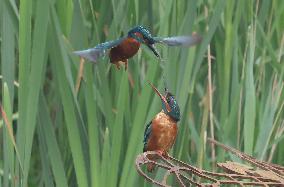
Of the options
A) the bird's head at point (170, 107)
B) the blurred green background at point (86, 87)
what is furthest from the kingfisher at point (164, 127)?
the blurred green background at point (86, 87)

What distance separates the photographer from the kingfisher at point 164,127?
18.6 inches

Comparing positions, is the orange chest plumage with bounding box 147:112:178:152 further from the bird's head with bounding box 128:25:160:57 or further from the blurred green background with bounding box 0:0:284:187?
the blurred green background with bounding box 0:0:284:187

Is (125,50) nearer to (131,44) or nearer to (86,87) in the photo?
(131,44)

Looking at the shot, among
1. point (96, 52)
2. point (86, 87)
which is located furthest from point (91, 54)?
point (86, 87)

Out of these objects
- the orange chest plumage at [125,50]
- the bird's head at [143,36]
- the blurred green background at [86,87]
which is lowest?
the blurred green background at [86,87]

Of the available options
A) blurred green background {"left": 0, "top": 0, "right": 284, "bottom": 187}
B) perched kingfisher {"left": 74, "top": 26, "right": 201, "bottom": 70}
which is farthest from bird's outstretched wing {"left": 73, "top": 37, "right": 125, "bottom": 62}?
blurred green background {"left": 0, "top": 0, "right": 284, "bottom": 187}

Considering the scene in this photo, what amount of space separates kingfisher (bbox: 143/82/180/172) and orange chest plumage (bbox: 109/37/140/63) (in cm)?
5

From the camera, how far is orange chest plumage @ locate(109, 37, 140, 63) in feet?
1.38

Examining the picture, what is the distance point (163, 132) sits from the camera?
49cm

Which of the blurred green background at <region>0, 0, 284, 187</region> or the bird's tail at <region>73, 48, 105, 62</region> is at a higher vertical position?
the bird's tail at <region>73, 48, 105, 62</region>

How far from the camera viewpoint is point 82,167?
0.86m

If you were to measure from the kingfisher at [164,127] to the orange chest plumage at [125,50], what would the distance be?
0.16 ft

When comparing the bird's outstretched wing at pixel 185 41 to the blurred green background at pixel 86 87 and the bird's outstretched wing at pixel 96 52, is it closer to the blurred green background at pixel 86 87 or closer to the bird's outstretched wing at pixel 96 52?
the bird's outstretched wing at pixel 96 52

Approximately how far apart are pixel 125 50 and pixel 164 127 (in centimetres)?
9
